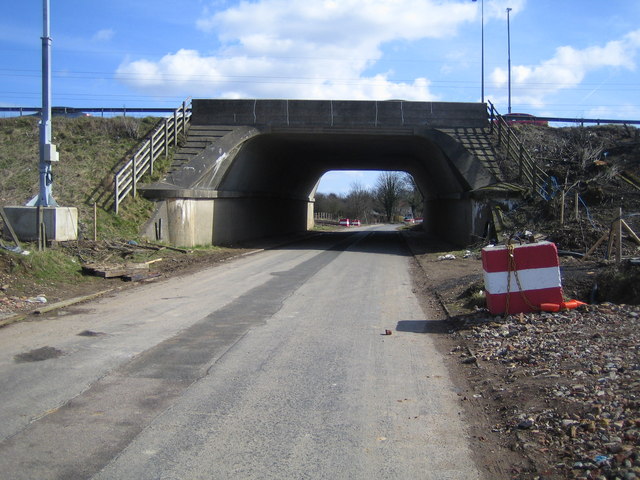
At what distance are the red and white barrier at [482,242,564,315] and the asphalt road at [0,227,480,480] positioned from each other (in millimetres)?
1365

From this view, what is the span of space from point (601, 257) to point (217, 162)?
1633cm

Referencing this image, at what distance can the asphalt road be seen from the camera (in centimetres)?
410

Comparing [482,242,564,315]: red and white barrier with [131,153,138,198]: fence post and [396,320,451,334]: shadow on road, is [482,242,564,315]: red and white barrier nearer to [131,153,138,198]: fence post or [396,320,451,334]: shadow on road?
[396,320,451,334]: shadow on road

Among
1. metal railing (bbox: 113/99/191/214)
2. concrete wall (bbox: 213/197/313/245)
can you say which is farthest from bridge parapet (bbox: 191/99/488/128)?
concrete wall (bbox: 213/197/313/245)

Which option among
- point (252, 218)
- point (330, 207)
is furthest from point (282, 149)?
point (330, 207)

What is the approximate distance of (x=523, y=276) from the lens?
8.63m

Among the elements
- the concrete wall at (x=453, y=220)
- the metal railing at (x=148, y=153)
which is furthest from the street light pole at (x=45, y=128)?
the concrete wall at (x=453, y=220)

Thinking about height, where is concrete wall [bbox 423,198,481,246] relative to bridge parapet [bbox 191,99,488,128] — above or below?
below

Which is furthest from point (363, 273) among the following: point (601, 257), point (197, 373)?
point (197, 373)

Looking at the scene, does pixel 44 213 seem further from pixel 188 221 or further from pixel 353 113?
pixel 353 113

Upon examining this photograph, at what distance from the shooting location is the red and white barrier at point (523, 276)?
854cm

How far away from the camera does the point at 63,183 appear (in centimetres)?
2084

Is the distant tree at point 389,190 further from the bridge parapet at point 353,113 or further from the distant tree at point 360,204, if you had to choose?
the bridge parapet at point 353,113

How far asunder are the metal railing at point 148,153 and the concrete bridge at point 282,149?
54cm
